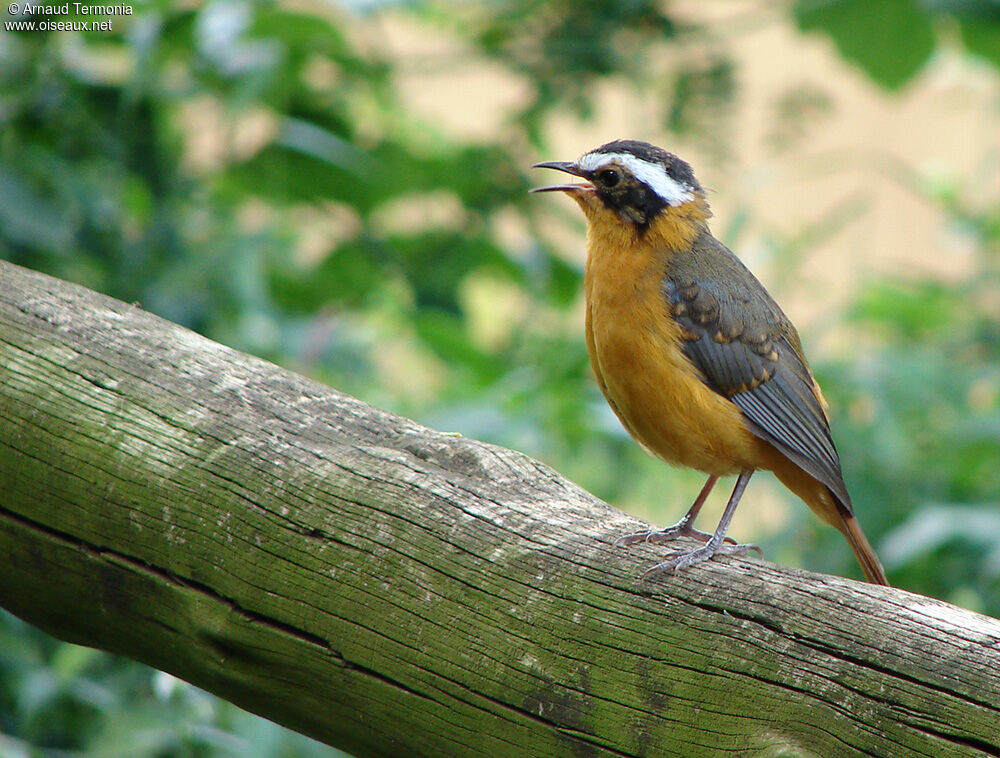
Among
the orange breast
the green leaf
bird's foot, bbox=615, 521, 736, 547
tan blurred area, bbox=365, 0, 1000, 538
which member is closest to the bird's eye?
the orange breast

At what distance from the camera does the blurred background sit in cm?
458

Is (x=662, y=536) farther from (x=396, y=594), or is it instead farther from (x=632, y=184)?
(x=632, y=184)

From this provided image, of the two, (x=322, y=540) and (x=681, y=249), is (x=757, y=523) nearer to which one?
(x=681, y=249)

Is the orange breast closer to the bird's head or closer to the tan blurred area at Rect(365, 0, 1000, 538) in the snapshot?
the bird's head

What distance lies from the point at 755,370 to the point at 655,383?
0.37 m

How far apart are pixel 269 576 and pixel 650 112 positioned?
174 inches

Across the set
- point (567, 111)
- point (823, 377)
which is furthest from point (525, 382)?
point (567, 111)

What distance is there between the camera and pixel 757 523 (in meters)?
6.05

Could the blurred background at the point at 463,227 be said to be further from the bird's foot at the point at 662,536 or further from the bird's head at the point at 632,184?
the bird's foot at the point at 662,536

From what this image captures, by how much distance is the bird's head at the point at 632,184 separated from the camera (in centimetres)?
363

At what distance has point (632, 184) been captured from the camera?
366 cm

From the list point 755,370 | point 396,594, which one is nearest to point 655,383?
point 755,370

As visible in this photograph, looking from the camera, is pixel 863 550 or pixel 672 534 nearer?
pixel 672 534

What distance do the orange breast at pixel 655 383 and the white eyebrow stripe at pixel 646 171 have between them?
0.26 metres
